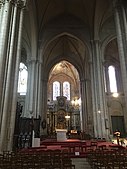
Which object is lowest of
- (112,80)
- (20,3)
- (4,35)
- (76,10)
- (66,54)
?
(4,35)

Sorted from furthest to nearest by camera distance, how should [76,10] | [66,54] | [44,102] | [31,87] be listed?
[66,54]
[44,102]
[76,10]
[31,87]

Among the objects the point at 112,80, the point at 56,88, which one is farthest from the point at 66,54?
the point at 56,88

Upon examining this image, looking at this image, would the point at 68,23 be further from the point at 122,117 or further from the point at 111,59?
the point at 122,117

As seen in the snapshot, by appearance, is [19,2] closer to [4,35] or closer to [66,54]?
[4,35]

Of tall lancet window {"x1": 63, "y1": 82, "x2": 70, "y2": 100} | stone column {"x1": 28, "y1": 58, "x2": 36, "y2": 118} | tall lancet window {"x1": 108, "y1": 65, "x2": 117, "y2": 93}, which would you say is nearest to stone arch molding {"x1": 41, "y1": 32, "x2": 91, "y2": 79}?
tall lancet window {"x1": 108, "y1": 65, "x2": 117, "y2": 93}

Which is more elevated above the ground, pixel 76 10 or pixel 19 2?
pixel 76 10

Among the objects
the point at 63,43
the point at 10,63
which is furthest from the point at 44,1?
the point at 10,63

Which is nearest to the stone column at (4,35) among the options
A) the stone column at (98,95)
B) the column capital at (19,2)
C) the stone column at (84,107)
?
the column capital at (19,2)

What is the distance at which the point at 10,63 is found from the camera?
8.35 meters

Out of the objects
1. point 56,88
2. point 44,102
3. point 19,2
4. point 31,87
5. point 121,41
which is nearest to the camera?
point 19,2

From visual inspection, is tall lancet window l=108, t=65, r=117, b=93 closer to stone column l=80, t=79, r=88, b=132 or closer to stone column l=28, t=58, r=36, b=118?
stone column l=80, t=79, r=88, b=132

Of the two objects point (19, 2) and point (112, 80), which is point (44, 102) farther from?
point (19, 2)

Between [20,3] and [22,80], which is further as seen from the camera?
[22,80]

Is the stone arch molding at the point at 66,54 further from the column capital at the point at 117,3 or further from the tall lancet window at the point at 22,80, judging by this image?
the column capital at the point at 117,3
